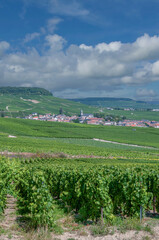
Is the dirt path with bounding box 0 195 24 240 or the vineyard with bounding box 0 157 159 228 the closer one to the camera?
the dirt path with bounding box 0 195 24 240

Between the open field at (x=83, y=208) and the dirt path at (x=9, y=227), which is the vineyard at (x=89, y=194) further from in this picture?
the dirt path at (x=9, y=227)

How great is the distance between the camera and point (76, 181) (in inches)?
636

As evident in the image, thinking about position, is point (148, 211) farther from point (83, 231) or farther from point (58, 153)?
point (58, 153)

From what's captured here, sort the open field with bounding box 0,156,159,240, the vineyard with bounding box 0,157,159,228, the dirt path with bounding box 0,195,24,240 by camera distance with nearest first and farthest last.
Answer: the dirt path with bounding box 0,195,24,240
the open field with bounding box 0,156,159,240
the vineyard with bounding box 0,157,159,228

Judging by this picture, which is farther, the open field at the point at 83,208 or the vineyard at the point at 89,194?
the vineyard at the point at 89,194

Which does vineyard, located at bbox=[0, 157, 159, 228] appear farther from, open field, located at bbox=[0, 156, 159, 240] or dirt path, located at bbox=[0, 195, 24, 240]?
dirt path, located at bbox=[0, 195, 24, 240]

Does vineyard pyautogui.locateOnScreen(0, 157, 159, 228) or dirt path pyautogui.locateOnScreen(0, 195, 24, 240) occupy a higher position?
vineyard pyautogui.locateOnScreen(0, 157, 159, 228)

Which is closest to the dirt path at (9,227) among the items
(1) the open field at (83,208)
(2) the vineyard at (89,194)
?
(1) the open field at (83,208)

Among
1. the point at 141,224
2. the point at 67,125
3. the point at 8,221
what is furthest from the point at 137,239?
the point at 67,125

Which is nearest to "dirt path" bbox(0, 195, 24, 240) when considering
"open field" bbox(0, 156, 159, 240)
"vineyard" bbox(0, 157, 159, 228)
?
"open field" bbox(0, 156, 159, 240)

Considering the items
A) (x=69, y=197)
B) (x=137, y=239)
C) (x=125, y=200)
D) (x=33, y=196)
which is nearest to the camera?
(x=137, y=239)

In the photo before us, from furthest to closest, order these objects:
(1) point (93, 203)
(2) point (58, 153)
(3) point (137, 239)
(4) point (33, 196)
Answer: (2) point (58, 153) → (1) point (93, 203) → (4) point (33, 196) → (3) point (137, 239)

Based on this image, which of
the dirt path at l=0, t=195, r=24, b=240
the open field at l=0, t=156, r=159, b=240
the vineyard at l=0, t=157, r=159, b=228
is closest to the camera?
the dirt path at l=0, t=195, r=24, b=240

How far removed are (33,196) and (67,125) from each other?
117 m
